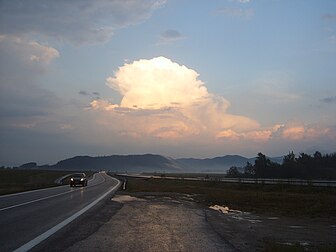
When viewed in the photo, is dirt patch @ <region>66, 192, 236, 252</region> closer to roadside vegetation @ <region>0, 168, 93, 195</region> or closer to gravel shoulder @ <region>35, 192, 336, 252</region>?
gravel shoulder @ <region>35, 192, 336, 252</region>

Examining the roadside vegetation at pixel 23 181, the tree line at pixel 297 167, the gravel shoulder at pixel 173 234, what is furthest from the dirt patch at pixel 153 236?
the tree line at pixel 297 167

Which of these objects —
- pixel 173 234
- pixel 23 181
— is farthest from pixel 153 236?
pixel 23 181

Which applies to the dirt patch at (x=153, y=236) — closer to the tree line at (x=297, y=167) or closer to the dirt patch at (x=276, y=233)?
the dirt patch at (x=276, y=233)

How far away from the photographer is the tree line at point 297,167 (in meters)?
73.8

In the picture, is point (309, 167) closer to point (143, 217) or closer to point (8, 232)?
point (143, 217)

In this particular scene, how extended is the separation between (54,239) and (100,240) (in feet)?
3.68

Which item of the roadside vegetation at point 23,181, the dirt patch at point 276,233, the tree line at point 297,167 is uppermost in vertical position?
the tree line at point 297,167

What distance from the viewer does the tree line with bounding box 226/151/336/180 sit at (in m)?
→ 73.8

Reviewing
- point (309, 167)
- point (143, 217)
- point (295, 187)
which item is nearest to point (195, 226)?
point (143, 217)

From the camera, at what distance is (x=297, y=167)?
75.4m

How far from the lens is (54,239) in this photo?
11.0 metres

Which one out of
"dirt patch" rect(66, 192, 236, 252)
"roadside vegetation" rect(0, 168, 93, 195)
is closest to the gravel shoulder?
"dirt patch" rect(66, 192, 236, 252)

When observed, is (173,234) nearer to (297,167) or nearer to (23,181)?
(297,167)

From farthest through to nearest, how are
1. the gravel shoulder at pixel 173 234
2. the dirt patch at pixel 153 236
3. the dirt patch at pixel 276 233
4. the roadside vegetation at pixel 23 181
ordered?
the roadside vegetation at pixel 23 181 < the dirt patch at pixel 276 233 < the gravel shoulder at pixel 173 234 < the dirt patch at pixel 153 236
